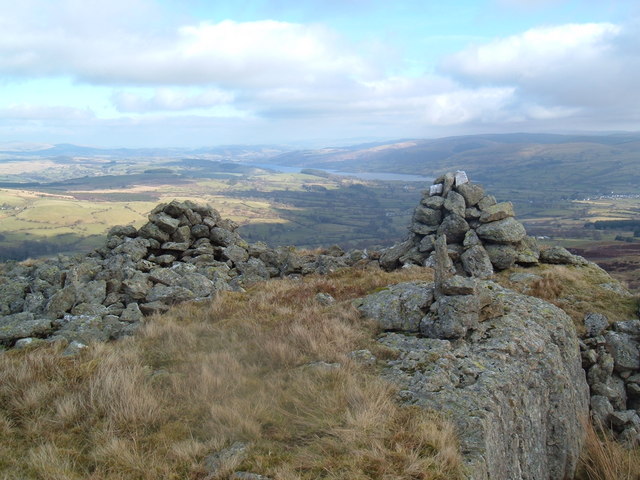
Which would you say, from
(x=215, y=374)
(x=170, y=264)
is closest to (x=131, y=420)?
(x=215, y=374)

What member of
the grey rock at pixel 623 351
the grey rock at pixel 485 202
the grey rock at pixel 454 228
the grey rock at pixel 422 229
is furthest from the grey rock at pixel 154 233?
the grey rock at pixel 623 351

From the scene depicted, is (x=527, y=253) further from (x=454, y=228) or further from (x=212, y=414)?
(x=212, y=414)

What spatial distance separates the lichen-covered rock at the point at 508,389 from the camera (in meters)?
6.59

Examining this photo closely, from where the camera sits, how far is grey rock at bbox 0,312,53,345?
37.9 feet

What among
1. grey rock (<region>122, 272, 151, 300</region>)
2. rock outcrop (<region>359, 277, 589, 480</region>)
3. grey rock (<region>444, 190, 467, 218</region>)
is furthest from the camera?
grey rock (<region>444, 190, 467, 218</region>)

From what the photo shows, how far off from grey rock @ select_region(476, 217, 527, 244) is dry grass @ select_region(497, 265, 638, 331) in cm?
217

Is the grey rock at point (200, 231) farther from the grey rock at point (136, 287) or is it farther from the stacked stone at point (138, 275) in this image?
the grey rock at point (136, 287)

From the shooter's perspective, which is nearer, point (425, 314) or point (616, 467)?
point (616, 467)

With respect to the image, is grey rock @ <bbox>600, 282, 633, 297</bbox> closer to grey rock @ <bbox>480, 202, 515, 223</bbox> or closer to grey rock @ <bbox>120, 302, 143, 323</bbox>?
grey rock @ <bbox>480, 202, 515, 223</bbox>

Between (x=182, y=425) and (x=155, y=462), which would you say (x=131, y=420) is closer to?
(x=182, y=425)

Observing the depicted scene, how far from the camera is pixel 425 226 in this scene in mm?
22719

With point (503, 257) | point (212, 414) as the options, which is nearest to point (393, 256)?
point (503, 257)

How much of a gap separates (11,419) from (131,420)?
1978mm

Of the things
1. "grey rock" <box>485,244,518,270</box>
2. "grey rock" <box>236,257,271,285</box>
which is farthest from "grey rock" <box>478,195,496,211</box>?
"grey rock" <box>236,257,271,285</box>
